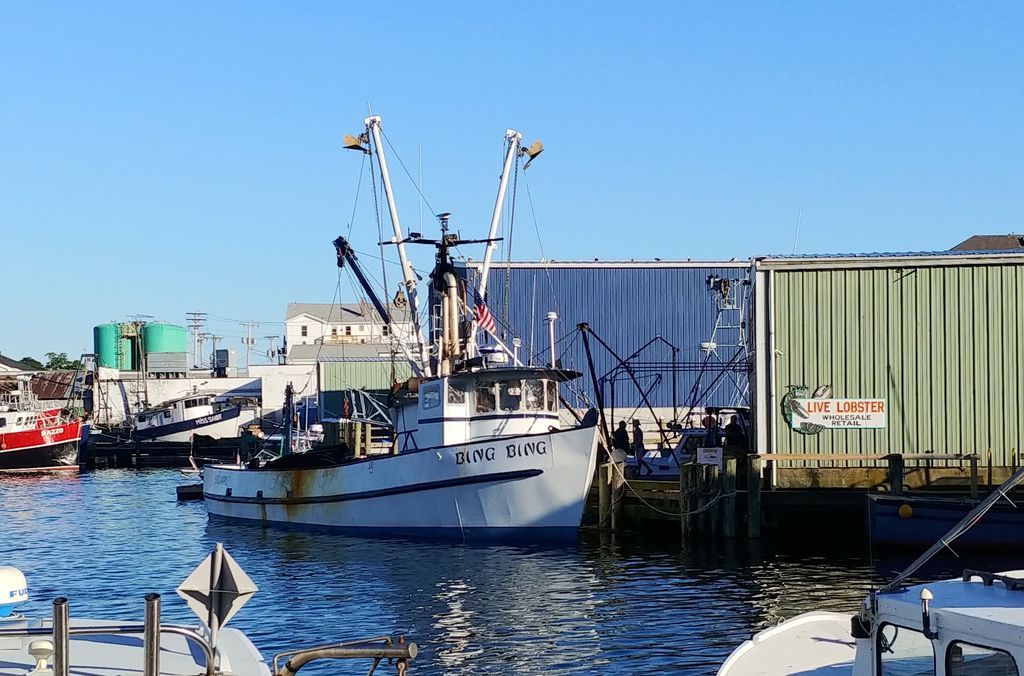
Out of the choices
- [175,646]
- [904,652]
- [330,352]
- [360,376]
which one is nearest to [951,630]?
[904,652]

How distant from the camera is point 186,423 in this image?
6981 centimetres

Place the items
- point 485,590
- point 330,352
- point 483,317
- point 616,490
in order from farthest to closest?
point 330,352 < point 483,317 < point 616,490 < point 485,590

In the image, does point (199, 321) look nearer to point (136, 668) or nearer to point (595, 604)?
point (595, 604)

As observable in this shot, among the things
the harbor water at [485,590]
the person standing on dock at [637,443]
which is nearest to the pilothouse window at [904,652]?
the harbor water at [485,590]

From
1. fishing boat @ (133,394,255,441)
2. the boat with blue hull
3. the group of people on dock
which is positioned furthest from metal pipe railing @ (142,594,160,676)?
fishing boat @ (133,394,255,441)

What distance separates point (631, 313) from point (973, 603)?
43.2 meters

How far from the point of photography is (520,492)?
88.8 feet

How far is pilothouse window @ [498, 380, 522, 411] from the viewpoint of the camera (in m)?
28.4

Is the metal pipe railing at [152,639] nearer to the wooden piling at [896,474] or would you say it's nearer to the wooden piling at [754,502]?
the wooden piling at [896,474]

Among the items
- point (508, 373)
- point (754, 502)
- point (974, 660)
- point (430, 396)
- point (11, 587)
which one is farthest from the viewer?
point (430, 396)

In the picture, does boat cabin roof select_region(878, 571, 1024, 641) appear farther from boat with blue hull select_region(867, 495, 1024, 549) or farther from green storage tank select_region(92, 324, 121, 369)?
green storage tank select_region(92, 324, 121, 369)

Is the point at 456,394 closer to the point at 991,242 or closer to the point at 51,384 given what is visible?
the point at 991,242

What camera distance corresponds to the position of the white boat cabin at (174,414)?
70.4 m

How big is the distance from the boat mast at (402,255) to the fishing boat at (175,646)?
20644 mm
